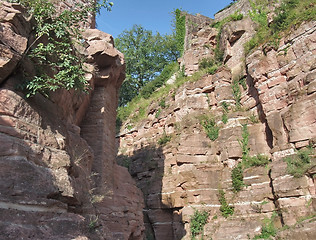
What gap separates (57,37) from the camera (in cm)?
702

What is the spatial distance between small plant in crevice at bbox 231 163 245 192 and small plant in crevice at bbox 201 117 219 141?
2810 mm

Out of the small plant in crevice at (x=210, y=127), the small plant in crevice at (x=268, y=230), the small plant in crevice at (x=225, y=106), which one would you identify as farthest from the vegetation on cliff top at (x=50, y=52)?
the small plant in crevice at (x=225, y=106)

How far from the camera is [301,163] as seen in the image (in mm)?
13438

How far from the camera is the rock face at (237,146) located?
13992 mm

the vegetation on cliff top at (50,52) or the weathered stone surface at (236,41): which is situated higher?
the weathered stone surface at (236,41)

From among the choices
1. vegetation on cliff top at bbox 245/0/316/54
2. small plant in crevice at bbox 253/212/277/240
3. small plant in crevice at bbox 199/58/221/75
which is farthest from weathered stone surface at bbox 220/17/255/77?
small plant in crevice at bbox 253/212/277/240

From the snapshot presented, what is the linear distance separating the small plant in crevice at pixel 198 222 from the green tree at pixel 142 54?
2111cm

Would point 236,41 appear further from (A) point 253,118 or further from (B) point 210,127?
(B) point 210,127

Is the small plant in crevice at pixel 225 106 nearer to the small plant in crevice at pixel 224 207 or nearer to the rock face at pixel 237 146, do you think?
the rock face at pixel 237 146

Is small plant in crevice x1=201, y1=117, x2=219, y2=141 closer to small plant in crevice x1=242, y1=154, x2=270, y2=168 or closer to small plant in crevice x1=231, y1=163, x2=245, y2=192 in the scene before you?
small plant in crevice x1=242, y1=154, x2=270, y2=168

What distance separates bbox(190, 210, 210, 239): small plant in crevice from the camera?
15633 millimetres

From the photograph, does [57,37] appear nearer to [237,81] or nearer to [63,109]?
[63,109]

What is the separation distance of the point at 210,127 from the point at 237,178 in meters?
4.12

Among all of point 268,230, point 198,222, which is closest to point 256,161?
point 268,230
